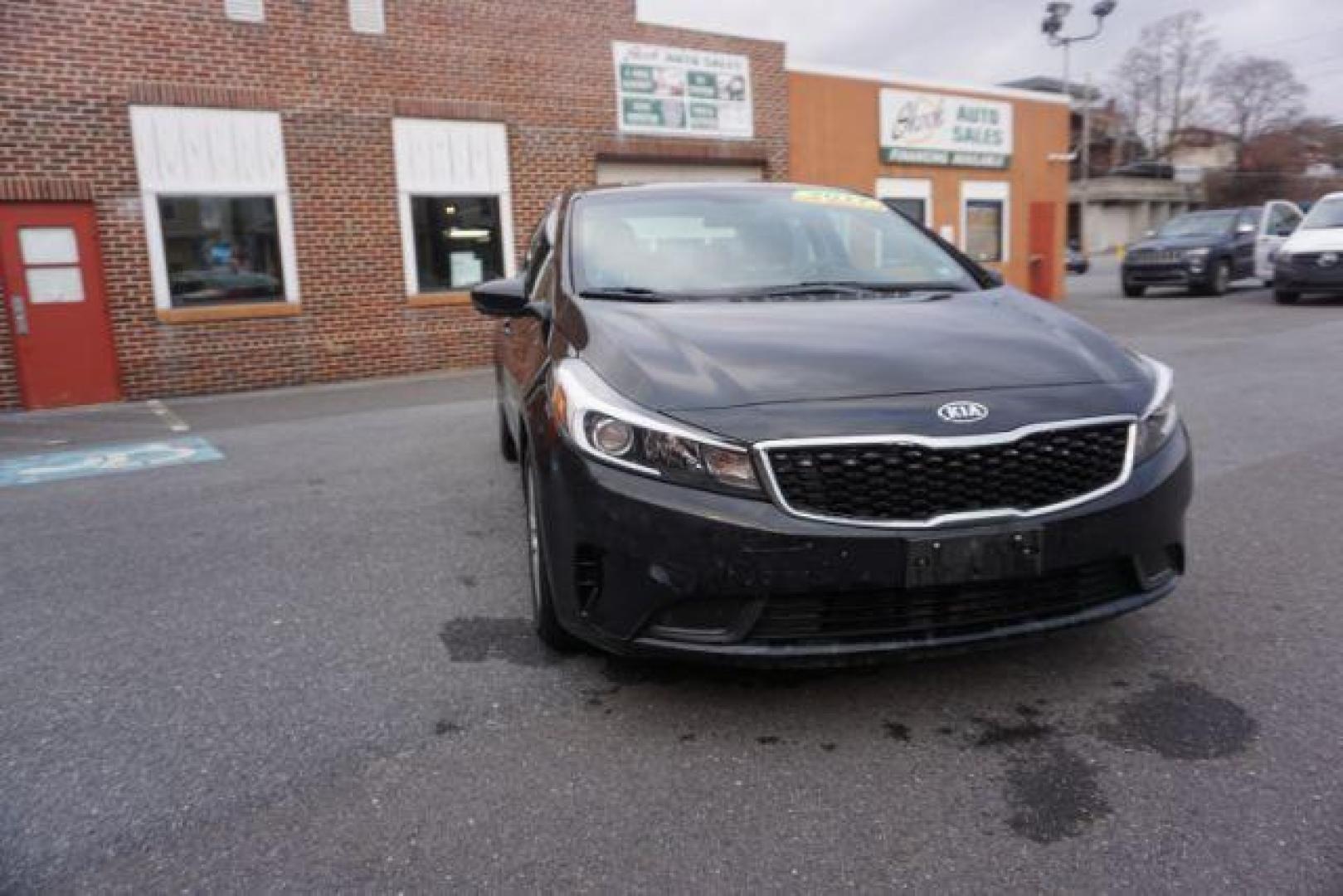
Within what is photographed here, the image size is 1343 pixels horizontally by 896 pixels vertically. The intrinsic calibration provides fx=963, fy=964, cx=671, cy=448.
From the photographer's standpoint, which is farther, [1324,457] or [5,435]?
[5,435]

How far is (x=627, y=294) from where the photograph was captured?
11.3 ft

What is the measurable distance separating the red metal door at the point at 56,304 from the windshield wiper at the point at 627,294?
8973mm

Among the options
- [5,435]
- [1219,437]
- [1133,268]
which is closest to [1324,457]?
[1219,437]

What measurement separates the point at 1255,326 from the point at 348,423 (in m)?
12.1

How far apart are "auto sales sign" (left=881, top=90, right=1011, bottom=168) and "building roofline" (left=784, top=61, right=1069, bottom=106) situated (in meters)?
0.16

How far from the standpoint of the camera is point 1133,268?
19.8 m

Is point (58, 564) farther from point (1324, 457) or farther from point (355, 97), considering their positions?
point (355, 97)

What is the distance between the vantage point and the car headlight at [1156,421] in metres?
2.73

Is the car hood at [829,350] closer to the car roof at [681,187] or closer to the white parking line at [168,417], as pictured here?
the car roof at [681,187]

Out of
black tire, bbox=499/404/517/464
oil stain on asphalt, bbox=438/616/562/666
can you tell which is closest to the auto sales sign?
black tire, bbox=499/404/517/464

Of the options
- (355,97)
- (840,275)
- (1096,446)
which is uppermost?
(355,97)

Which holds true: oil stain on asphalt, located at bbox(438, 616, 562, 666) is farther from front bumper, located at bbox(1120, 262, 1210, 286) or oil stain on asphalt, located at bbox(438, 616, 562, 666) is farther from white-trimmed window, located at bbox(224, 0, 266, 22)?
front bumper, located at bbox(1120, 262, 1210, 286)

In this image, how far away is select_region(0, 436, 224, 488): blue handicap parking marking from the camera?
22.0ft

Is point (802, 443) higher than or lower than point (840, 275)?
lower
